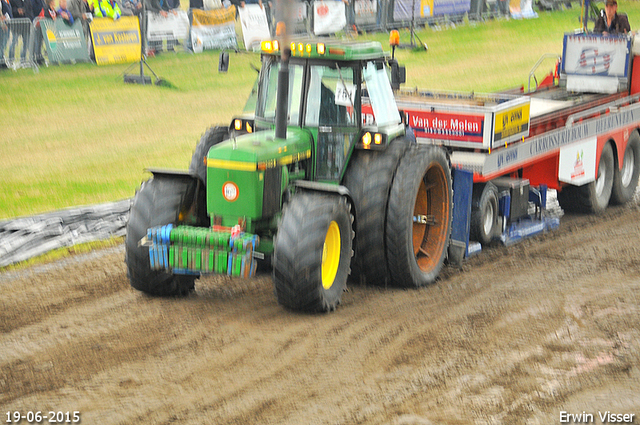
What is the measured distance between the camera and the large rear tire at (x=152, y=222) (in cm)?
770

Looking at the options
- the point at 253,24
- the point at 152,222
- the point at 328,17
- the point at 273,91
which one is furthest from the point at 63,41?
the point at 152,222

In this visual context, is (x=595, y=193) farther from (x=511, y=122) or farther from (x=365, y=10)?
(x=365, y=10)

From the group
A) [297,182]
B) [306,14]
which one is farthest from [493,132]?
[306,14]

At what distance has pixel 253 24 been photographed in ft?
78.0

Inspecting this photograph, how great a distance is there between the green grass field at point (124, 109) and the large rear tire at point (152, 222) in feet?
10.2

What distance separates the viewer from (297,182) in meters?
7.60

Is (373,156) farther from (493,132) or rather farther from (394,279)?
(493,132)

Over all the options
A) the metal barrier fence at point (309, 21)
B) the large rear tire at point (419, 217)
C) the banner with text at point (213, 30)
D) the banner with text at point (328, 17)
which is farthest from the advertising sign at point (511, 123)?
the banner with text at point (328, 17)

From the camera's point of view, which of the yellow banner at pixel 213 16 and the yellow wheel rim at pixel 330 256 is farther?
the yellow banner at pixel 213 16

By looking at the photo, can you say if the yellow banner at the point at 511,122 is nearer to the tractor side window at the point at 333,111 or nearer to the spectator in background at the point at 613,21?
the tractor side window at the point at 333,111

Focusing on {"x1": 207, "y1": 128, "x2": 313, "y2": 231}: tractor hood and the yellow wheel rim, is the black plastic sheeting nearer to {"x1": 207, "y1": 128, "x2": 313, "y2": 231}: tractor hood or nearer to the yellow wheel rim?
{"x1": 207, "y1": 128, "x2": 313, "y2": 231}: tractor hood

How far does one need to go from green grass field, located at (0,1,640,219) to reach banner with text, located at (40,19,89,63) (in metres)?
0.25

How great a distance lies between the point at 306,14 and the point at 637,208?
13978 mm

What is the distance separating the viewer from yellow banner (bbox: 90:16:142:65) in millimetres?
20766
